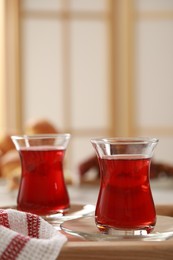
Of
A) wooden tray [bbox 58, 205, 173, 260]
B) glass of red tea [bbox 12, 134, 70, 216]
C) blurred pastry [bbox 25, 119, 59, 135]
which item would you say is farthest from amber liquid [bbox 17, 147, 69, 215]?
blurred pastry [bbox 25, 119, 59, 135]

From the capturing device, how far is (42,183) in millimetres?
910

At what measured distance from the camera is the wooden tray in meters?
0.62

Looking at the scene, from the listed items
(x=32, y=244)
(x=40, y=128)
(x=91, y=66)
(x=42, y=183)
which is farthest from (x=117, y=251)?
(x=91, y=66)

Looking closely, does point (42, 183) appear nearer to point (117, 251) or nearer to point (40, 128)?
point (117, 251)

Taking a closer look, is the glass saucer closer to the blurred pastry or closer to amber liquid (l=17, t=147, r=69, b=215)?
amber liquid (l=17, t=147, r=69, b=215)

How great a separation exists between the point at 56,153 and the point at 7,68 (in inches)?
126

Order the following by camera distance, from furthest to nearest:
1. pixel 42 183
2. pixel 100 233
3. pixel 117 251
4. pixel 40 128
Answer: pixel 40 128
pixel 42 183
pixel 100 233
pixel 117 251

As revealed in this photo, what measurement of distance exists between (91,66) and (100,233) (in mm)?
3647

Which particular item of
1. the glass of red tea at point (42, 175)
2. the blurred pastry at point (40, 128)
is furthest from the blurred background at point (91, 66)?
the glass of red tea at point (42, 175)

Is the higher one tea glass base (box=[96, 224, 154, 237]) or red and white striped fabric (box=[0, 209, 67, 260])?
red and white striped fabric (box=[0, 209, 67, 260])

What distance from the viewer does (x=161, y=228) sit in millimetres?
766

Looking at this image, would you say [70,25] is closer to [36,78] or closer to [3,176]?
[36,78]

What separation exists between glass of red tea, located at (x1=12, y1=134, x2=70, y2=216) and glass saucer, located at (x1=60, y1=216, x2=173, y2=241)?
83 mm

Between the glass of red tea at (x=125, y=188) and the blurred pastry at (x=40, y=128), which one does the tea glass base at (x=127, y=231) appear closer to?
the glass of red tea at (x=125, y=188)
